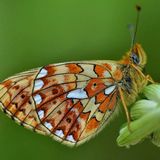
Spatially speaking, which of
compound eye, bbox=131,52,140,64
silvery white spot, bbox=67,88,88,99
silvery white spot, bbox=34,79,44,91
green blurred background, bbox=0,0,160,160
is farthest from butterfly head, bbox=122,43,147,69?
green blurred background, bbox=0,0,160,160

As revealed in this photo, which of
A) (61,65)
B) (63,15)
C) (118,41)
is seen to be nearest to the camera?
(61,65)

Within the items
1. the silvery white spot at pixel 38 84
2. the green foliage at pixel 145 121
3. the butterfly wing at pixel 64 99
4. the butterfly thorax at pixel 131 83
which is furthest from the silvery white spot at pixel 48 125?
the green foliage at pixel 145 121

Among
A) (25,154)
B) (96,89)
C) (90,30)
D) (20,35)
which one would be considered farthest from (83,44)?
(96,89)

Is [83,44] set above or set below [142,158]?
above

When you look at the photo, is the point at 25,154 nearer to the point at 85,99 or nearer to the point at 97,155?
the point at 97,155

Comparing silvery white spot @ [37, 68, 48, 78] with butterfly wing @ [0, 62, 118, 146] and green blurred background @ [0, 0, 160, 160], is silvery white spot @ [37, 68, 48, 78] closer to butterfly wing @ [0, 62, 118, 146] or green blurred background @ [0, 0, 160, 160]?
butterfly wing @ [0, 62, 118, 146]

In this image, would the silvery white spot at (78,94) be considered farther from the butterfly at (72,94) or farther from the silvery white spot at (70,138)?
the silvery white spot at (70,138)

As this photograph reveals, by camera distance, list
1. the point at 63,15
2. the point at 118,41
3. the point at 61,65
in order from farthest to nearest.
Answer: the point at 63,15
the point at 118,41
the point at 61,65

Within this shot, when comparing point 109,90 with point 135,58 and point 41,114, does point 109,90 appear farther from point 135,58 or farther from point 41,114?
point 41,114
